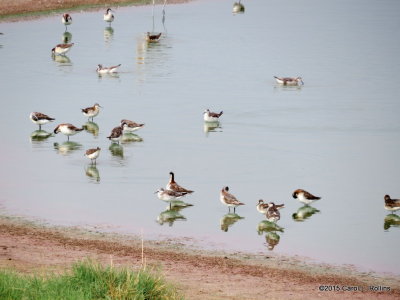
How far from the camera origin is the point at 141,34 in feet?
165

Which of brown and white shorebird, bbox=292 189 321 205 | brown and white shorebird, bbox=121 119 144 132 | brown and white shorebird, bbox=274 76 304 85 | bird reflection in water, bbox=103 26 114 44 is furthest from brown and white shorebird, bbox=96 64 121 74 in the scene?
brown and white shorebird, bbox=292 189 321 205

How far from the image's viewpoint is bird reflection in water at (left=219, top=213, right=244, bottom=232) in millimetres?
20841

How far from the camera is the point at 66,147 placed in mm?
27984

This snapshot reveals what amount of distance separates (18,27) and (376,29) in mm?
20661

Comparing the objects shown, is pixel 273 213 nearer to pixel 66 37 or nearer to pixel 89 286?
pixel 89 286

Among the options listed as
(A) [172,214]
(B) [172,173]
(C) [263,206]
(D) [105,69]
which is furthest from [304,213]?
(D) [105,69]

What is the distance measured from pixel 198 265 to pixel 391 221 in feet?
19.9

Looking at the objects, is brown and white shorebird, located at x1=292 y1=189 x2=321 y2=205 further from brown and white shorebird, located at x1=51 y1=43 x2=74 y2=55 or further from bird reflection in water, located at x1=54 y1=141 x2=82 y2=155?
brown and white shorebird, located at x1=51 y1=43 x2=74 y2=55

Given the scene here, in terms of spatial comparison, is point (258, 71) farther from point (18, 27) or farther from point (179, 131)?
point (18, 27)

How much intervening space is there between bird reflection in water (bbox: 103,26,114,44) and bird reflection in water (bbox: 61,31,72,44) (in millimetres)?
1944

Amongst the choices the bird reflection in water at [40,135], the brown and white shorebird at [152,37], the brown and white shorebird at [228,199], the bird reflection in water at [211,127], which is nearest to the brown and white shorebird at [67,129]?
the bird reflection in water at [40,135]

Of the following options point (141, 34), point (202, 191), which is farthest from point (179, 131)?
point (141, 34)

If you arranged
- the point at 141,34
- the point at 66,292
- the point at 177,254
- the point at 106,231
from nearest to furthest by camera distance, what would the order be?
1. the point at 66,292
2. the point at 177,254
3. the point at 106,231
4. the point at 141,34

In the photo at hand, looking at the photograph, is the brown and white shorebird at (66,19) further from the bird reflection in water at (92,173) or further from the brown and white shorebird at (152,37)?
the bird reflection in water at (92,173)
